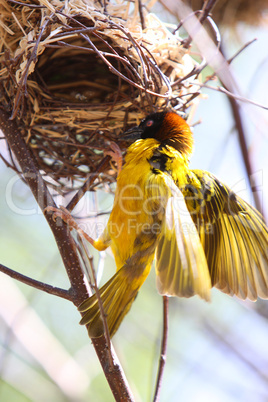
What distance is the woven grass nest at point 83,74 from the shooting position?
1.72 metres

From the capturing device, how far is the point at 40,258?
12.9 ft

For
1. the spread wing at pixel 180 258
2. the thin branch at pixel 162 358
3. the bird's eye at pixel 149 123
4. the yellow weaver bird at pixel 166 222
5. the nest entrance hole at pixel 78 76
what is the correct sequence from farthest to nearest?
the nest entrance hole at pixel 78 76 < the bird's eye at pixel 149 123 < the yellow weaver bird at pixel 166 222 < the thin branch at pixel 162 358 < the spread wing at pixel 180 258

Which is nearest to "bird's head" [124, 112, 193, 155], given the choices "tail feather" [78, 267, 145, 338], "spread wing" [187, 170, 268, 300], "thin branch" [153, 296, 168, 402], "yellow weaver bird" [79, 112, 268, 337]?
"yellow weaver bird" [79, 112, 268, 337]

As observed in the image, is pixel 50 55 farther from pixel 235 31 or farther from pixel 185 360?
pixel 185 360

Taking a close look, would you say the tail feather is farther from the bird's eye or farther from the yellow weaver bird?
the bird's eye

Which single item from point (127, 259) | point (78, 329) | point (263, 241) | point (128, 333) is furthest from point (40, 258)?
point (263, 241)

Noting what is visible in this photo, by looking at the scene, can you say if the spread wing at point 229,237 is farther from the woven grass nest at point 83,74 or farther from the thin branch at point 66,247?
the thin branch at point 66,247

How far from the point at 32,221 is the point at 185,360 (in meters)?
1.99

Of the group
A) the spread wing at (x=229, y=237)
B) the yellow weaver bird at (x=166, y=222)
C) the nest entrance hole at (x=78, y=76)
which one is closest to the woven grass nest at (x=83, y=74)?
the nest entrance hole at (x=78, y=76)

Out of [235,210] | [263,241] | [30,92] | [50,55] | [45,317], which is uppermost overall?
[50,55]

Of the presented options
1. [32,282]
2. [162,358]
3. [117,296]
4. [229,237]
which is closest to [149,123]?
[229,237]

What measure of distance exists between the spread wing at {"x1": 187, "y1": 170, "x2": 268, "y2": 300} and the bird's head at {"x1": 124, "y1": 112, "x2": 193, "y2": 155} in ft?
0.47

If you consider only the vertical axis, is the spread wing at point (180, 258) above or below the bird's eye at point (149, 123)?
below

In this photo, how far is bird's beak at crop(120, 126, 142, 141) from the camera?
2.01 meters
